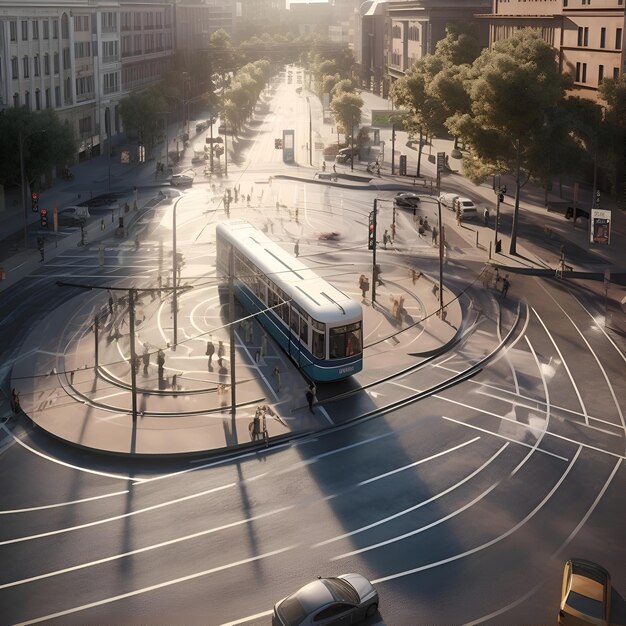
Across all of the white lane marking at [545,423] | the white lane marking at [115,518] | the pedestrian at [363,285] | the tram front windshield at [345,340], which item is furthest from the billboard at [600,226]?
the white lane marking at [115,518]

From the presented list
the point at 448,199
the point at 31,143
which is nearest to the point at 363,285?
the point at 448,199

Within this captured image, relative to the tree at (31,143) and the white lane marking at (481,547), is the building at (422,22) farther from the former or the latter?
the white lane marking at (481,547)

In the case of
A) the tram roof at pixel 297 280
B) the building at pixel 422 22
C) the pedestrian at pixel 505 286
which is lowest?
the pedestrian at pixel 505 286

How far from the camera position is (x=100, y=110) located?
391 feet

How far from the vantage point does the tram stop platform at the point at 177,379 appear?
35.8 metres

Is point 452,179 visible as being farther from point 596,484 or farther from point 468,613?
point 468,613

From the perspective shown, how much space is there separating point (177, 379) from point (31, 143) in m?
46.7

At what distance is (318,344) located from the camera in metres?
38.9

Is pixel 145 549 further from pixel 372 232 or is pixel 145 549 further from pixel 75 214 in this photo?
pixel 75 214

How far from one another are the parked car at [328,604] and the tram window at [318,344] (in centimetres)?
1577

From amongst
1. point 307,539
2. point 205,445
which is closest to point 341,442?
point 205,445

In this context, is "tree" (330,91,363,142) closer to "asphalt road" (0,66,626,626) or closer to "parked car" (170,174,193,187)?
"parked car" (170,174,193,187)

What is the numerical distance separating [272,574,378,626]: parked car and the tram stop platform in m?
11.6

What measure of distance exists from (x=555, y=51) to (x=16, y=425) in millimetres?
69329
